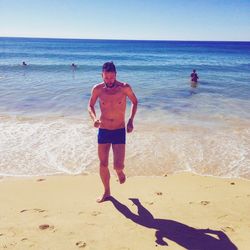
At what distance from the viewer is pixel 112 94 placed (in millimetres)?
4695

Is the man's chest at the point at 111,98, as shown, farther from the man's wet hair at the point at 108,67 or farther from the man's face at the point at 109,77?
the man's wet hair at the point at 108,67

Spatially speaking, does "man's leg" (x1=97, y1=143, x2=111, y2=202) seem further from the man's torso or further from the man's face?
the man's face

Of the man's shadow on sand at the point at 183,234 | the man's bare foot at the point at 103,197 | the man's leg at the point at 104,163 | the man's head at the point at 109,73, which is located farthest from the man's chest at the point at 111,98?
the man's shadow on sand at the point at 183,234

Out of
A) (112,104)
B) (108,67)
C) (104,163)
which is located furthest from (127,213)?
(108,67)

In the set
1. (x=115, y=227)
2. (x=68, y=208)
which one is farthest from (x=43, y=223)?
(x=115, y=227)

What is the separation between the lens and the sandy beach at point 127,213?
3.61m

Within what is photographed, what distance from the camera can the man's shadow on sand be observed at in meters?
3.54

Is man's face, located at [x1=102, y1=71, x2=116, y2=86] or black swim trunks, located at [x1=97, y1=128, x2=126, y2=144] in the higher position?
man's face, located at [x1=102, y1=71, x2=116, y2=86]

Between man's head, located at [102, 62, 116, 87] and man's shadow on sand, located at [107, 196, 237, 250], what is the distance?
68.9 inches

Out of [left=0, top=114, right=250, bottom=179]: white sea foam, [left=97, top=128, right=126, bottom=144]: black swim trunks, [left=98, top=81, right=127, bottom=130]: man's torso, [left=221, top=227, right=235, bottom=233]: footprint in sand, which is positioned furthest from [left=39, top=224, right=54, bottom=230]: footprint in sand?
[left=0, top=114, right=250, bottom=179]: white sea foam

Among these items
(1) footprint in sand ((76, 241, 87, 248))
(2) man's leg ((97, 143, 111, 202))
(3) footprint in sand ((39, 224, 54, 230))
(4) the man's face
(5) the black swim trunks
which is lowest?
(3) footprint in sand ((39, 224, 54, 230))

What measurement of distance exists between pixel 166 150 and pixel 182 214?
3.18 metres

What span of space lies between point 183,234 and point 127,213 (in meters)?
0.86

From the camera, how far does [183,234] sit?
3791 mm
